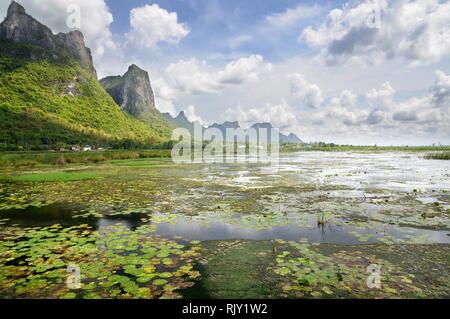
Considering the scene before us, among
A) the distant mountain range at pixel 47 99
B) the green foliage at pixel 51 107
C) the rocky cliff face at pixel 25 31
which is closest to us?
the green foliage at pixel 51 107

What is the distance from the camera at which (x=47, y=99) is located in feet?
409

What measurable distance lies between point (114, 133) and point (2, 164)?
102 m

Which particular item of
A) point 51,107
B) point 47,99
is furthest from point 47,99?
point 51,107

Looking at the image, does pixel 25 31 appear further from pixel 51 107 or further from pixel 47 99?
pixel 51 107

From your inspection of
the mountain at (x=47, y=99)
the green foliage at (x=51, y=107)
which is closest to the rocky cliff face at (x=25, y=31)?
the mountain at (x=47, y=99)

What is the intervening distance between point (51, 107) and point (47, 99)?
6212 mm

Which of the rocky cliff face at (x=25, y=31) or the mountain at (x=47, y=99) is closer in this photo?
the mountain at (x=47, y=99)

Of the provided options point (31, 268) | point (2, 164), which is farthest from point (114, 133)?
point (31, 268)

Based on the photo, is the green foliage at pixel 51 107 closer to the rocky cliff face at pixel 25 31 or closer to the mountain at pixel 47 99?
the mountain at pixel 47 99

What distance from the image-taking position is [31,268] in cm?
672

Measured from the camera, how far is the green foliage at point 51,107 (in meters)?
94.3

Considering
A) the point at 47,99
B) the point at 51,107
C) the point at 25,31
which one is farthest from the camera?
the point at 25,31

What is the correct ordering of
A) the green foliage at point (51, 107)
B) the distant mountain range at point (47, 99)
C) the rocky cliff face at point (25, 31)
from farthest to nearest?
the rocky cliff face at point (25, 31), the distant mountain range at point (47, 99), the green foliage at point (51, 107)
